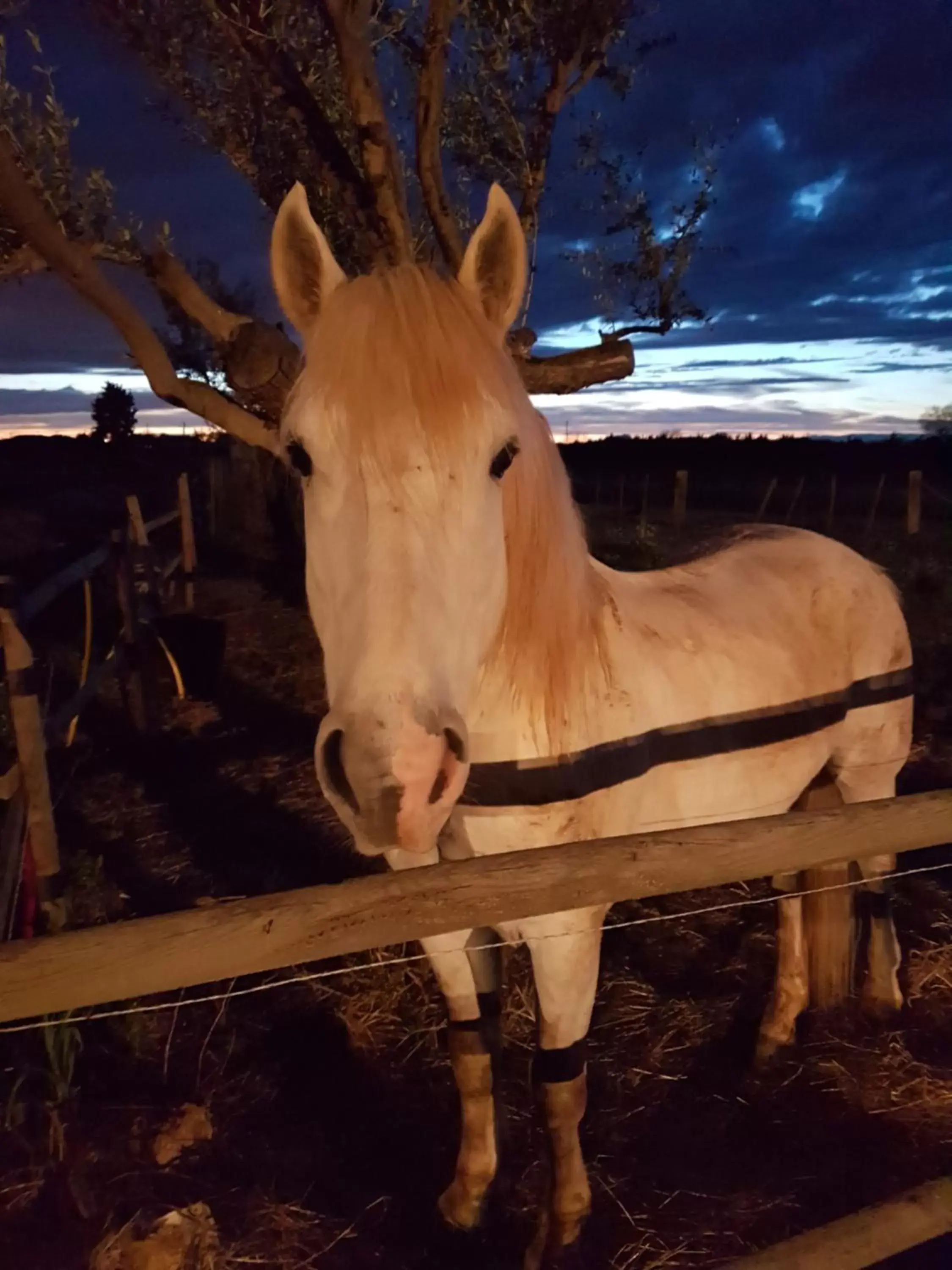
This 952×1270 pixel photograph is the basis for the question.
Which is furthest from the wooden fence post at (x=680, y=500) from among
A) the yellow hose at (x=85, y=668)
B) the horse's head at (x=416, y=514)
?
the horse's head at (x=416, y=514)

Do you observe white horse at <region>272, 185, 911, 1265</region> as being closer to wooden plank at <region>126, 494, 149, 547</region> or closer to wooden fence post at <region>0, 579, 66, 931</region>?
wooden fence post at <region>0, 579, 66, 931</region>

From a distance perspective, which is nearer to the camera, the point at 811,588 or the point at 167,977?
the point at 167,977

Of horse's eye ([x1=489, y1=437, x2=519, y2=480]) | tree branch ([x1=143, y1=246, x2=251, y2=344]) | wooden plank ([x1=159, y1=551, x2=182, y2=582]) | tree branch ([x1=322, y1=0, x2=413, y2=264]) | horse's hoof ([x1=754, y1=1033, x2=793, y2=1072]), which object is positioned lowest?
horse's hoof ([x1=754, y1=1033, x2=793, y2=1072])

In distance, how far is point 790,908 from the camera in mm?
3371

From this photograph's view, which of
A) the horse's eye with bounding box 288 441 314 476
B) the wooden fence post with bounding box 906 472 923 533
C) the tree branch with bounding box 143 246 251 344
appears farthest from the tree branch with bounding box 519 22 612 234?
the wooden fence post with bounding box 906 472 923 533

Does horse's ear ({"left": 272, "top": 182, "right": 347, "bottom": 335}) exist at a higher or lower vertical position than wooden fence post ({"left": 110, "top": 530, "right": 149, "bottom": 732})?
higher

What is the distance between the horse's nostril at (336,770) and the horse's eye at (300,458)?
579 millimetres

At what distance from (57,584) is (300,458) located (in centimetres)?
443

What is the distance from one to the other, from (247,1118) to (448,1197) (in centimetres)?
81

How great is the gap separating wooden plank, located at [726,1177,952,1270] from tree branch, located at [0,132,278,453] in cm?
325

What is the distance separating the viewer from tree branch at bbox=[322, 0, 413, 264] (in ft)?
16.5

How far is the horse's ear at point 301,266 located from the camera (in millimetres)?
1874

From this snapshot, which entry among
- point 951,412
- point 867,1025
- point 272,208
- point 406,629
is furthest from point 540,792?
point 951,412

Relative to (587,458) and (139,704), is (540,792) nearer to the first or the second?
(139,704)
